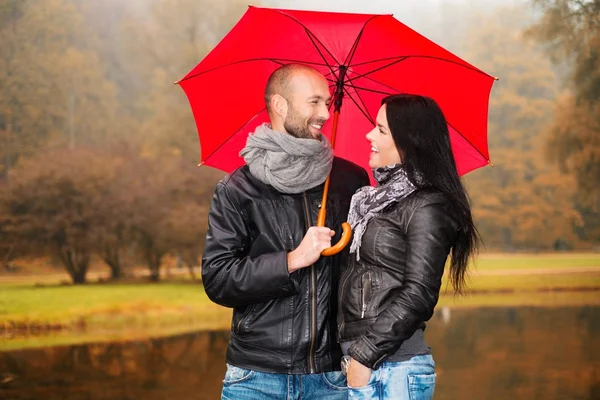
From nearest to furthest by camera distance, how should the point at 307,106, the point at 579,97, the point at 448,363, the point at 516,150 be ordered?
1. the point at 307,106
2. the point at 448,363
3. the point at 579,97
4. the point at 516,150

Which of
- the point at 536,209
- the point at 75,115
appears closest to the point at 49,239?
the point at 75,115

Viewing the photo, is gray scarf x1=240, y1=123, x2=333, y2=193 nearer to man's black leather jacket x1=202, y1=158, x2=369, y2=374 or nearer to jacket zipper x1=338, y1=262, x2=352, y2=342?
man's black leather jacket x1=202, y1=158, x2=369, y2=374

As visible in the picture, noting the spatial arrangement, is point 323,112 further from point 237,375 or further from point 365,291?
point 237,375

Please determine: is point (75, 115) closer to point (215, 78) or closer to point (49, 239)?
point (49, 239)

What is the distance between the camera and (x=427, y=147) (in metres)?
1.56

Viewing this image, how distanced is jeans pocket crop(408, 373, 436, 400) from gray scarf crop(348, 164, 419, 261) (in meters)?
0.28

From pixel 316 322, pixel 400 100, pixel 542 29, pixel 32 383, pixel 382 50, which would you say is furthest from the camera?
pixel 542 29

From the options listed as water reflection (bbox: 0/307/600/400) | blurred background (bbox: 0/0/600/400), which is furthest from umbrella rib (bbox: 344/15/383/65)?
blurred background (bbox: 0/0/600/400)

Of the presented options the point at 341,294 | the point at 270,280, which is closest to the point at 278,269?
the point at 270,280

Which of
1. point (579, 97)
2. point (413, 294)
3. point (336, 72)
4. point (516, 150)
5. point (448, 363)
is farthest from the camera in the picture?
point (516, 150)

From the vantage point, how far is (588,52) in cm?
638

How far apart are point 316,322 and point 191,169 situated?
5.07 m

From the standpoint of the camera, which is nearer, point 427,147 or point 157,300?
point 427,147

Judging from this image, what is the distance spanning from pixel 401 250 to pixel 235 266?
40cm
